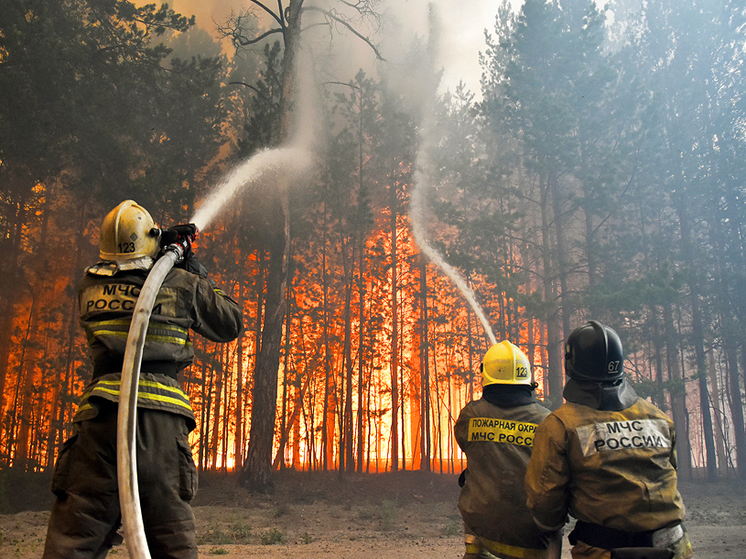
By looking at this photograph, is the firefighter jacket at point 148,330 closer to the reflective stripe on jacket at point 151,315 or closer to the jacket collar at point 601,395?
the reflective stripe on jacket at point 151,315

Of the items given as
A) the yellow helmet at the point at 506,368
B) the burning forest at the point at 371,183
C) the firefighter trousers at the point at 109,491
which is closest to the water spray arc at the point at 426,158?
the burning forest at the point at 371,183

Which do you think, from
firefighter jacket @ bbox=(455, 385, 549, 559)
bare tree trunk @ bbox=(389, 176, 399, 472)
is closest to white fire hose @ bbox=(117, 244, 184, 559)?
firefighter jacket @ bbox=(455, 385, 549, 559)

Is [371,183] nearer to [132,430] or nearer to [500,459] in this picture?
[500,459]

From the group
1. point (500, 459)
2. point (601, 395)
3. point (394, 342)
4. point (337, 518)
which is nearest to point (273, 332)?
point (337, 518)

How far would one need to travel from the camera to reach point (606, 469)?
249 cm

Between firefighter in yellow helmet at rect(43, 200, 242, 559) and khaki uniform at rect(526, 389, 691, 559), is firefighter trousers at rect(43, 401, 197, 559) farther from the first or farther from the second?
khaki uniform at rect(526, 389, 691, 559)

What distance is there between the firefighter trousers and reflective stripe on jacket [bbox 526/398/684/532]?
1.74m

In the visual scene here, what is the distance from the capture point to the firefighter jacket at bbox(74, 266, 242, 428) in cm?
253

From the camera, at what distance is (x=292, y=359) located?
66.2 ft

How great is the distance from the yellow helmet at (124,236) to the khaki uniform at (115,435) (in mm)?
102

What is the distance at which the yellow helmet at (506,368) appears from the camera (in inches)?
146

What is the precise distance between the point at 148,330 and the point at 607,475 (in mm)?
2324

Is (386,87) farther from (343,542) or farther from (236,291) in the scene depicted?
(343,542)

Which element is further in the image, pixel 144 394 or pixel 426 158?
pixel 426 158
